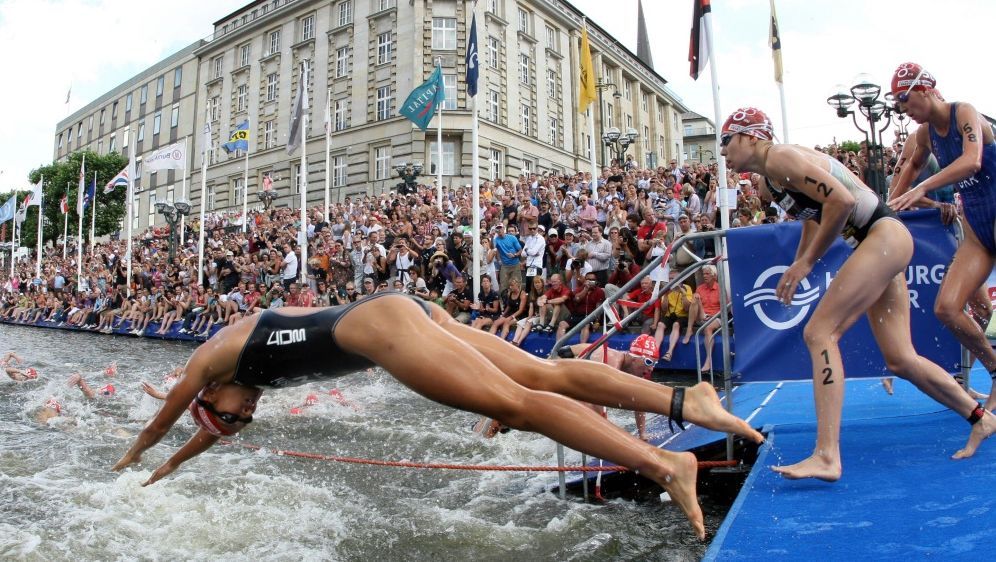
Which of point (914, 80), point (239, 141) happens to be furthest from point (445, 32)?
point (914, 80)

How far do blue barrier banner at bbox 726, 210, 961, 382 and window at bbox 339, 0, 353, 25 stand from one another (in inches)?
1698

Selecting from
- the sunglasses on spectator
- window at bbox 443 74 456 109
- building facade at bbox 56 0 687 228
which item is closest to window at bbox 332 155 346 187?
building facade at bbox 56 0 687 228

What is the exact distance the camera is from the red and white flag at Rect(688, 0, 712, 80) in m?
12.6

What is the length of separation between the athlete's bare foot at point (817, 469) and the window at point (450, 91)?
1489 inches

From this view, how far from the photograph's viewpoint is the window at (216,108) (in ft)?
168

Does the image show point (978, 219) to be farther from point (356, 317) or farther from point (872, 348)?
point (356, 317)

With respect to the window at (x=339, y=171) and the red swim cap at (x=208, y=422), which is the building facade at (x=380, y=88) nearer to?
the window at (x=339, y=171)

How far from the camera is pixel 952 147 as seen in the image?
4.09 m

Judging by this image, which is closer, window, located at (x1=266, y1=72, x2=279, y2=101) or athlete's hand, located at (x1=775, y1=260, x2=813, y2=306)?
athlete's hand, located at (x1=775, y1=260, x2=813, y2=306)

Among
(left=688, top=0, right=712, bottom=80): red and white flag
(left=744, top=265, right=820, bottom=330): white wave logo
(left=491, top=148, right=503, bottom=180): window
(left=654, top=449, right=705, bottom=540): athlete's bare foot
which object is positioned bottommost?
(left=654, top=449, right=705, bottom=540): athlete's bare foot

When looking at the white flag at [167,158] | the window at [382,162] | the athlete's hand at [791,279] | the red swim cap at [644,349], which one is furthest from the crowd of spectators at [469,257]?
the window at [382,162]

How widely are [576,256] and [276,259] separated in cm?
1152

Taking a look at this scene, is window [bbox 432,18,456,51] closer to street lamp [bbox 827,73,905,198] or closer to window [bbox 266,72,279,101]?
window [bbox 266,72,279,101]

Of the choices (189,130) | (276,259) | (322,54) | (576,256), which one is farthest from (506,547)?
(189,130)
